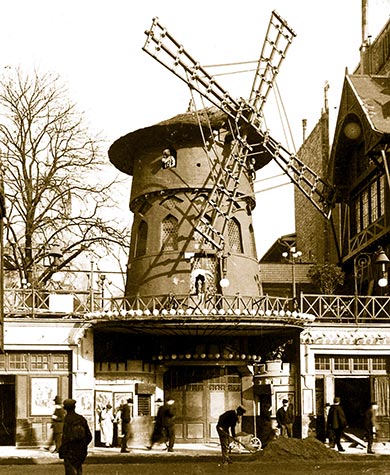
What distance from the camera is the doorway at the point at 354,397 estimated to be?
126 feet

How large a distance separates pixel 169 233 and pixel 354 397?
11.7 meters

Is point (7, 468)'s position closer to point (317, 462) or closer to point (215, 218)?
point (317, 462)

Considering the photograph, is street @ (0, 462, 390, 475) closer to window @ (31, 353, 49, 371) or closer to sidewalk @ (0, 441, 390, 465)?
sidewalk @ (0, 441, 390, 465)

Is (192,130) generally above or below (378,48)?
below

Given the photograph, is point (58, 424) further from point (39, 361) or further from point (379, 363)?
point (379, 363)

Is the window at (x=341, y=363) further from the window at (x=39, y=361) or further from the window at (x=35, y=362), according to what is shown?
the window at (x=39, y=361)

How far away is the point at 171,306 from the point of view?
2995 cm

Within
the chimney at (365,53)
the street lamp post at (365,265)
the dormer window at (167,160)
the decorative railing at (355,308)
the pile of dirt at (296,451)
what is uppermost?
the chimney at (365,53)

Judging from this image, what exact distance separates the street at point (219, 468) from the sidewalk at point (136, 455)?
0.73 meters

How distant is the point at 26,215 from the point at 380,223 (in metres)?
13.8

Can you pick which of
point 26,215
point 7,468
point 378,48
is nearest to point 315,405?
point 7,468

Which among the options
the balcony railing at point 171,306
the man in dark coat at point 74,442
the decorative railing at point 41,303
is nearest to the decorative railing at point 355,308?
the balcony railing at point 171,306

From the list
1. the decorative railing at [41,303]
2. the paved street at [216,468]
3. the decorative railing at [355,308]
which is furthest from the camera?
the decorative railing at [355,308]

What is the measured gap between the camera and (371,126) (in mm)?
33344
